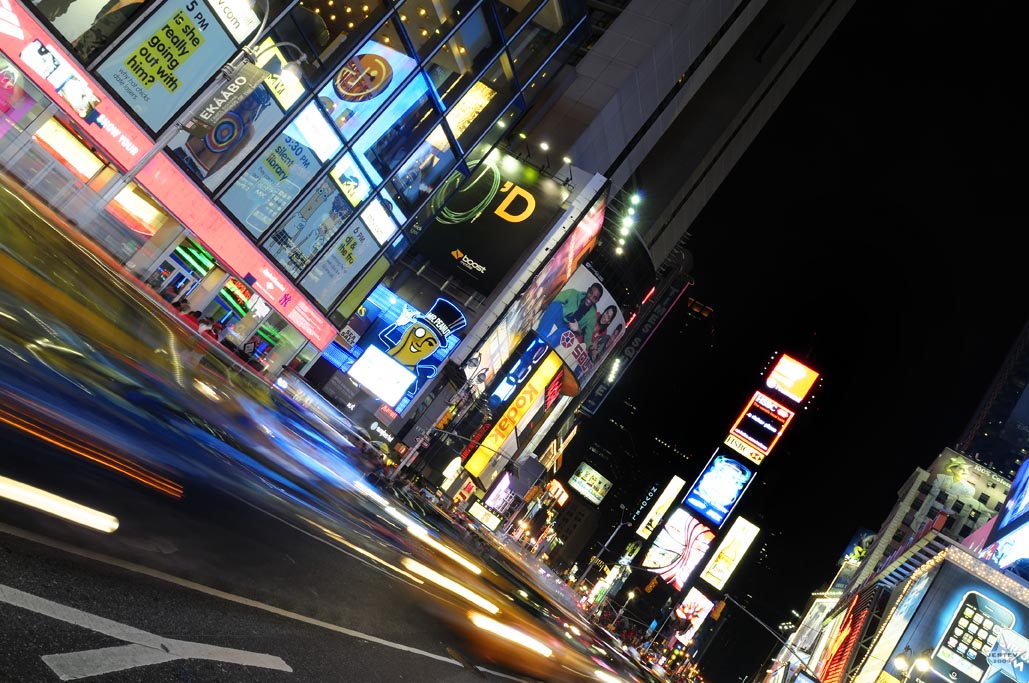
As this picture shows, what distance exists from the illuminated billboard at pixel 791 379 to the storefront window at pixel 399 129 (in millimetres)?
47009

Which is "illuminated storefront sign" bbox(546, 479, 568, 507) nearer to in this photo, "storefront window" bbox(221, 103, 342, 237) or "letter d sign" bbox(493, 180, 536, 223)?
"letter d sign" bbox(493, 180, 536, 223)

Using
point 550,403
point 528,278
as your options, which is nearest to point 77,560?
point 528,278

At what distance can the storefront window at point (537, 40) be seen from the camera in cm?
3027

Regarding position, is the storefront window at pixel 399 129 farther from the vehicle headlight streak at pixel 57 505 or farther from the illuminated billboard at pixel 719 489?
the illuminated billboard at pixel 719 489

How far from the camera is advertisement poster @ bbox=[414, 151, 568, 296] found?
137 feet

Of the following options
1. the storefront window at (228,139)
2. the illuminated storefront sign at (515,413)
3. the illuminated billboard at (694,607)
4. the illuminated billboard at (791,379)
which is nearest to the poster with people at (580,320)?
the illuminated storefront sign at (515,413)

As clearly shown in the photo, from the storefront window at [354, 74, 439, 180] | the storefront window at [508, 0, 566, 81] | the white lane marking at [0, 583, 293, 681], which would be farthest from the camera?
the storefront window at [508, 0, 566, 81]

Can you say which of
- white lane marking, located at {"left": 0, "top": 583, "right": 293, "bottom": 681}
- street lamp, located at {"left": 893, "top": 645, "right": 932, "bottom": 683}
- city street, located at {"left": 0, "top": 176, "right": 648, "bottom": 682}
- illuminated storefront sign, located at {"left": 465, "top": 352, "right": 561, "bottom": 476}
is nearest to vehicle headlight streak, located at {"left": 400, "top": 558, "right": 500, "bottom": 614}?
city street, located at {"left": 0, "top": 176, "right": 648, "bottom": 682}

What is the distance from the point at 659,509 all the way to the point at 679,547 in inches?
213

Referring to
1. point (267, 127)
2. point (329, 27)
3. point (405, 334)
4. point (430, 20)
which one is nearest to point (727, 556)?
point (405, 334)

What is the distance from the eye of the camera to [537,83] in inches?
1264

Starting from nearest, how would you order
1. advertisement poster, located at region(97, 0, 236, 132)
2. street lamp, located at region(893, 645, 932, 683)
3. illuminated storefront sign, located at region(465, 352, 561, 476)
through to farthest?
advertisement poster, located at region(97, 0, 236, 132) < street lamp, located at region(893, 645, 932, 683) < illuminated storefront sign, located at region(465, 352, 561, 476)

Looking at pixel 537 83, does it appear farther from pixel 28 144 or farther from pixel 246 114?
pixel 28 144

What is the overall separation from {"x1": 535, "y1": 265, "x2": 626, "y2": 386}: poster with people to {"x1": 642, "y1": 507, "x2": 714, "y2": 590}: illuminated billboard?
14978 millimetres
